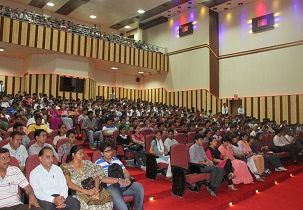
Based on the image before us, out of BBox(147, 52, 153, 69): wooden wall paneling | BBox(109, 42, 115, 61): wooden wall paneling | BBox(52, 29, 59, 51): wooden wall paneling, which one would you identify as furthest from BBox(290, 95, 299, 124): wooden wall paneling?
BBox(52, 29, 59, 51): wooden wall paneling

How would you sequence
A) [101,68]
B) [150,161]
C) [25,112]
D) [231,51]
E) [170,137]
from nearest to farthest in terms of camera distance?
[150,161]
[170,137]
[25,112]
[231,51]
[101,68]

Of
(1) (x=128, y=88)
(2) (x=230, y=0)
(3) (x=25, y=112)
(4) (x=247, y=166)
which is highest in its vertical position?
(2) (x=230, y=0)

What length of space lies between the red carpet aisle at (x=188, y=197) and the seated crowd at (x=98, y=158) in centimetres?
20

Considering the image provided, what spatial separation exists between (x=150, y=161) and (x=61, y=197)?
2911 mm

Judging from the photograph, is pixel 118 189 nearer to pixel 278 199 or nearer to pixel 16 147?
pixel 16 147

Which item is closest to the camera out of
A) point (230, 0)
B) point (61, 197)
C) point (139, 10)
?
point (61, 197)

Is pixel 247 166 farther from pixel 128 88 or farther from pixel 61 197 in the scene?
pixel 128 88

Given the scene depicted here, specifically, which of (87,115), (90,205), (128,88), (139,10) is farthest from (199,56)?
(90,205)

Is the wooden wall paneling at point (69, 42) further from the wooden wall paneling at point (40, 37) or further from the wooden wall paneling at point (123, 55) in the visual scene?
the wooden wall paneling at point (123, 55)

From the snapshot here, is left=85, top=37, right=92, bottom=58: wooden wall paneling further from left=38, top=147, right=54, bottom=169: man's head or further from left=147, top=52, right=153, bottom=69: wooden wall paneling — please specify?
left=38, top=147, right=54, bottom=169: man's head

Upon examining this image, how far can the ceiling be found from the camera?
51.3 ft

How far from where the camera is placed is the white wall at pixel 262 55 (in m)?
13.2

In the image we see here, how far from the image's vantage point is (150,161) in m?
5.74

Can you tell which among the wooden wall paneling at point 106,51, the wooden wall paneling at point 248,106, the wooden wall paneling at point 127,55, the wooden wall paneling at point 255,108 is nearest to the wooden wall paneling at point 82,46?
the wooden wall paneling at point 106,51
